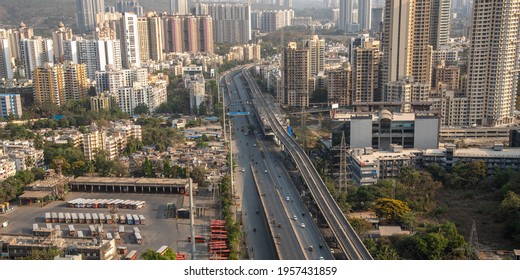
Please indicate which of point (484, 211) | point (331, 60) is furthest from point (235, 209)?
point (331, 60)

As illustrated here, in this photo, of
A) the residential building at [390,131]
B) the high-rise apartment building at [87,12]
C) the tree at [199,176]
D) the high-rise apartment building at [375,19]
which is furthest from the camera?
the high-rise apartment building at [375,19]

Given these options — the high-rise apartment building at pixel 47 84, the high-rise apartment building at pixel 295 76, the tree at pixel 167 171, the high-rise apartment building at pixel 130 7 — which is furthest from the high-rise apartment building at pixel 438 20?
the high-rise apartment building at pixel 130 7

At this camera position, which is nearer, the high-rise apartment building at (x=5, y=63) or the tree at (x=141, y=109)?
the tree at (x=141, y=109)

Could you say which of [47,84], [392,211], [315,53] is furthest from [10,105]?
[392,211]

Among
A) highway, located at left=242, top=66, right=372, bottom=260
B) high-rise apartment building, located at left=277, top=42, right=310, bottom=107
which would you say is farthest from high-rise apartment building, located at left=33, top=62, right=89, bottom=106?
highway, located at left=242, top=66, right=372, bottom=260

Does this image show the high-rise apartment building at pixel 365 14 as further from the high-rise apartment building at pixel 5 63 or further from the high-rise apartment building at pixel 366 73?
the high-rise apartment building at pixel 5 63

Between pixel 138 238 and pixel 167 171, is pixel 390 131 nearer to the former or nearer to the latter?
pixel 167 171
